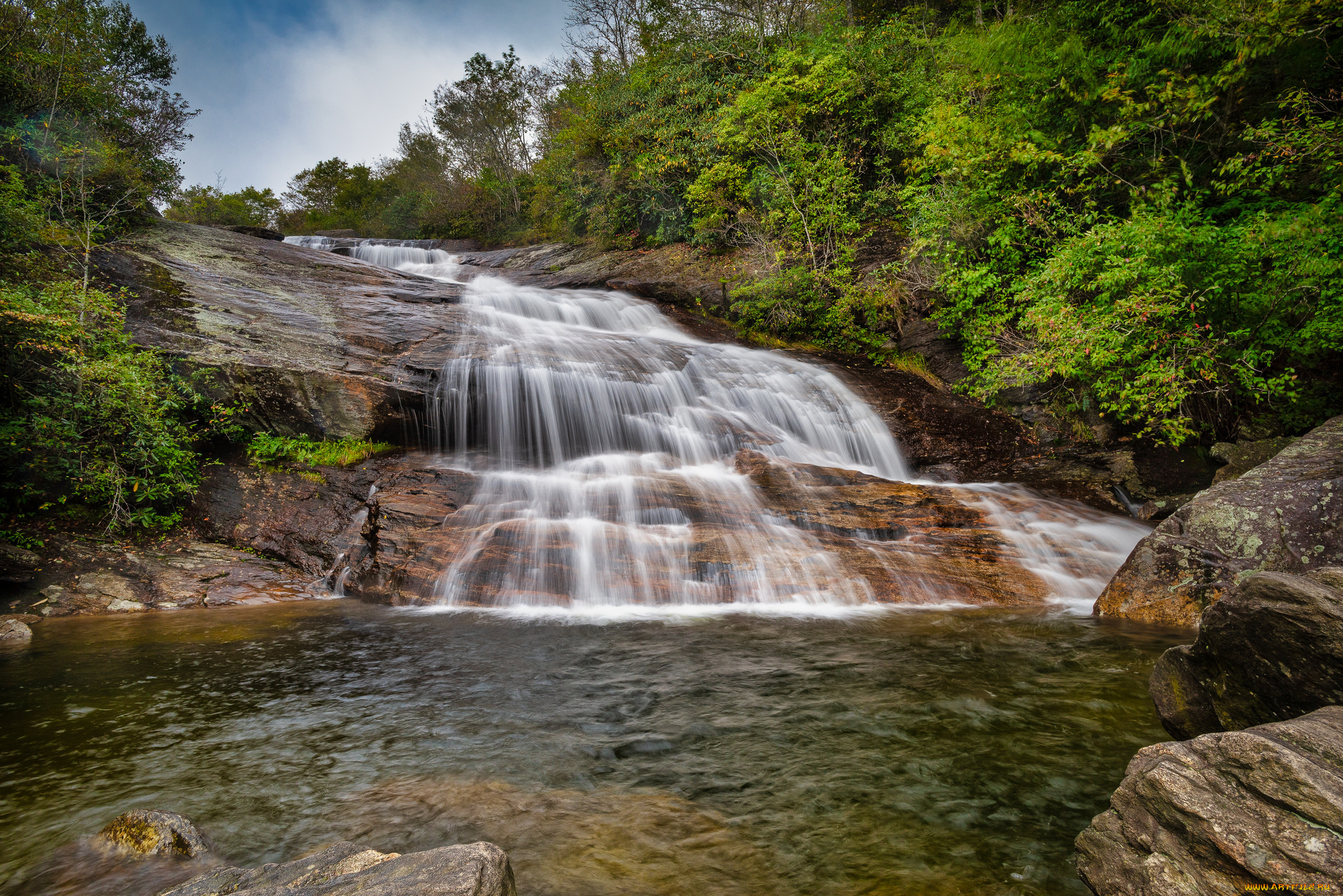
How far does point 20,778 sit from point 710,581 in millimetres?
6096

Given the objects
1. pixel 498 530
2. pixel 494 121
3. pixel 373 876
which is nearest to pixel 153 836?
pixel 373 876

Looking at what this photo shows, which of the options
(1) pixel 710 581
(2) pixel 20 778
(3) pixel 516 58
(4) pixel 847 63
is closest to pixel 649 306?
(4) pixel 847 63

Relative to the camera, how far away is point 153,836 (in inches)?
106

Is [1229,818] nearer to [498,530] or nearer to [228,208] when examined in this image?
[498,530]

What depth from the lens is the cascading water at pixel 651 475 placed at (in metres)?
7.46

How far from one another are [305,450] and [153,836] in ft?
25.8

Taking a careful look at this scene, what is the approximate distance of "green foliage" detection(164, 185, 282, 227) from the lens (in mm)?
28859

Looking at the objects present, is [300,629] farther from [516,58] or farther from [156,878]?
[516,58]

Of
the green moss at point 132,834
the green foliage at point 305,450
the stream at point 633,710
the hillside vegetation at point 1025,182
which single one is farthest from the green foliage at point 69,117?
the hillside vegetation at point 1025,182

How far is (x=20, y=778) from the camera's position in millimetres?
3396

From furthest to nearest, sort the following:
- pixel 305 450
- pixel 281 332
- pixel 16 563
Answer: pixel 281 332 < pixel 305 450 < pixel 16 563

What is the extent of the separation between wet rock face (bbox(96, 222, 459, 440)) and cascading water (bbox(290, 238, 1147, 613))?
3.49ft

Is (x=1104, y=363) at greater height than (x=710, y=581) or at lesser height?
greater

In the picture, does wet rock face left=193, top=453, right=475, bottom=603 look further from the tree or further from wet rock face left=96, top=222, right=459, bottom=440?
the tree
